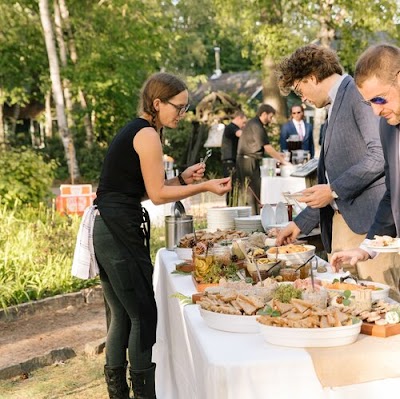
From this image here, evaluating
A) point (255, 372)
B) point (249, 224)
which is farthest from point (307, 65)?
point (255, 372)

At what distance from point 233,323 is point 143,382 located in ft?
4.53

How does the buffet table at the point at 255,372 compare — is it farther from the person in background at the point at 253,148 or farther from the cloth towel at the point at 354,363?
the person in background at the point at 253,148

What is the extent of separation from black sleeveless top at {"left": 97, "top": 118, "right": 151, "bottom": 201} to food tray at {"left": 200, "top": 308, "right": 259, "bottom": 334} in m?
1.19

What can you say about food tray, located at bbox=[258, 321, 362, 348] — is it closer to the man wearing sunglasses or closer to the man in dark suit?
the man wearing sunglasses

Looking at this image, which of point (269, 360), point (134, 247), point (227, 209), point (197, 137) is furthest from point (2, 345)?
point (197, 137)

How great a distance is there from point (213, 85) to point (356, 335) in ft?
118

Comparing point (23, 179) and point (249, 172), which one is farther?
point (249, 172)

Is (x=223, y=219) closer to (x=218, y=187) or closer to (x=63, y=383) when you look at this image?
(x=218, y=187)

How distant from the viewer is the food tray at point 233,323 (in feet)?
7.85

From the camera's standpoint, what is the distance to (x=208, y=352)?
7.36ft

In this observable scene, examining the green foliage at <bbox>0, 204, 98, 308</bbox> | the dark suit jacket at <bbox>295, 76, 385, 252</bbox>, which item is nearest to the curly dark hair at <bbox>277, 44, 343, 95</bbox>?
the dark suit jacket at <bbox>295, 76, 385, 252</bbox>

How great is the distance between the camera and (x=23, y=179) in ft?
32.3

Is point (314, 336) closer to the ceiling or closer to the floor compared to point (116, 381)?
closer to the ceiling

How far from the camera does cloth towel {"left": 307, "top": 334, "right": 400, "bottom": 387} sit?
2.15 metres
